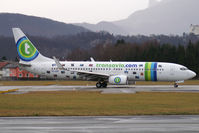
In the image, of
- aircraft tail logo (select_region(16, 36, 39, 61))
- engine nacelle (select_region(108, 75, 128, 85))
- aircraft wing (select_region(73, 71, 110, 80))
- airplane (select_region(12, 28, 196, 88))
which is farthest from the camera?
aircraft tail logo (select_region(16, 36, 39, 61))

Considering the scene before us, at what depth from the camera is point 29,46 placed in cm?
5019

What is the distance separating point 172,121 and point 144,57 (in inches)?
3373

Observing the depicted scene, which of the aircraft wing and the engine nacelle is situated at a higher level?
the aircraft wing

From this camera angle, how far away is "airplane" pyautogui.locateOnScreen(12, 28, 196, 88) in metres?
46.6

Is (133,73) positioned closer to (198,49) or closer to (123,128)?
(123,128)

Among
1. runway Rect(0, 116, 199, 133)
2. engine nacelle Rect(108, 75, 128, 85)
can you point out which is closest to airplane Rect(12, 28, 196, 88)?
engine nacelle Rect(108, 75, 128, 85)

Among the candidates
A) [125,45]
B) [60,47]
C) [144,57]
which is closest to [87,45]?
[60,47]

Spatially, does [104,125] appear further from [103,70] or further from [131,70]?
[103,70]

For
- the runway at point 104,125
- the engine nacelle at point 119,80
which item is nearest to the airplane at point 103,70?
the engine nacelle at point 119,80

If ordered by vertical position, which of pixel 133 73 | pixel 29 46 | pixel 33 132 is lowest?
pixel 33 132

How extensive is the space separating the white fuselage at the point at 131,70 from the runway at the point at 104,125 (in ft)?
90.1

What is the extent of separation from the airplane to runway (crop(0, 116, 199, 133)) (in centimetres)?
2684

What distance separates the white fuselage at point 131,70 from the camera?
153 feet

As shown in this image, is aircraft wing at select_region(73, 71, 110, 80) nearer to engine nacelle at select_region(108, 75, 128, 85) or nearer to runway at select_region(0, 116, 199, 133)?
engine nacelle at select_region(108, 75, 128, 85)
